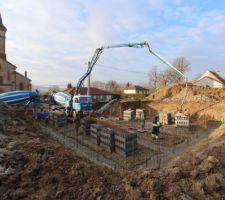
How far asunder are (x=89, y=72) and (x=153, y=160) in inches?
617

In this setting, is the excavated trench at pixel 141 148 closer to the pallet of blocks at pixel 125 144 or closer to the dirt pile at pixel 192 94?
the pallet of blocks at pixel 125 144

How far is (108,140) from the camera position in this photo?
45.2ft

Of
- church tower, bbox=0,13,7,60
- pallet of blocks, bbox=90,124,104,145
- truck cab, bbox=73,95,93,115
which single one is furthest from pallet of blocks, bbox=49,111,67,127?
church tower, bbox=0,13,7,60

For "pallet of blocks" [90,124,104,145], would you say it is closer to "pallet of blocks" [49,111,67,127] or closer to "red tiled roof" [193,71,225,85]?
"pallet of blocks" [49,111,67,127]

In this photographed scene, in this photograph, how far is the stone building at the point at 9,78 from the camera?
124ft

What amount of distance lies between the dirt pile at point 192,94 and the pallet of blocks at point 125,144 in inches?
724

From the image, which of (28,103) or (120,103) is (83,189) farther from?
(120,103)

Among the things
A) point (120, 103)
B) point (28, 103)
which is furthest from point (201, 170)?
point (120, 103)

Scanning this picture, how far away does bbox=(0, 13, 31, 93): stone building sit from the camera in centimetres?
3794

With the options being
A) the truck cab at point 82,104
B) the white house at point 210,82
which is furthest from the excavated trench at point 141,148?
the white house at point 210,82

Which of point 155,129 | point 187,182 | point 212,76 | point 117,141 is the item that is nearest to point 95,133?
point 117,141

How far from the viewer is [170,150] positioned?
14.6 metres

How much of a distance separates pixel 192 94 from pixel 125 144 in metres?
22.2

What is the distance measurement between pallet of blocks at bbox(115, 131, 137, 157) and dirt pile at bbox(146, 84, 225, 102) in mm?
18384
